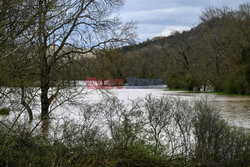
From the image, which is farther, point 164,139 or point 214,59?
point 214,59

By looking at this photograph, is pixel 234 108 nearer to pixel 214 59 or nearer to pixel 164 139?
pixel 164 139

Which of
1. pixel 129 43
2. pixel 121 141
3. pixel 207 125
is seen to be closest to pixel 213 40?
pixel 129 43

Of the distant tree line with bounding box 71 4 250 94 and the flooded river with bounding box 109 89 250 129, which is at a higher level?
the distant tree line with bounding box 71 4 250 94

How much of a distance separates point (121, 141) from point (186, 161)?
8.10ft

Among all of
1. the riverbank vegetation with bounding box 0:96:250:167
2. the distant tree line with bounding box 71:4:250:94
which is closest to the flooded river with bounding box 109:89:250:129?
the riverbank vegetation with bounding box 0:96:250:167

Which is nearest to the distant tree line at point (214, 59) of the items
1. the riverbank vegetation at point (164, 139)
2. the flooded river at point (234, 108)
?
the riverbank vegetation at point (164, 139)

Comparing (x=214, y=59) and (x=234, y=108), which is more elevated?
(x=214, y=59)

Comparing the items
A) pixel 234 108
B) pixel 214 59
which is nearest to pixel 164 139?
pixel 234 108

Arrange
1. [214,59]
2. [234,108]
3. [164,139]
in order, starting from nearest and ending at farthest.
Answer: [164,139], [234,108], [214,59]

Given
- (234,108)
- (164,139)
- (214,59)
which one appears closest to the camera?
(164,139)

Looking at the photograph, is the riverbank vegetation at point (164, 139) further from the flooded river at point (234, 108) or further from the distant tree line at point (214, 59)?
the distant tree line at point (214, 59)

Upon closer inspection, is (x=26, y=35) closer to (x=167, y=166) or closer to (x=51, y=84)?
(x=51, y=84)

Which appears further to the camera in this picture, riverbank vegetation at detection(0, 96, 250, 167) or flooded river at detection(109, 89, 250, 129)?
flooded river at detection(109, 89, 250, 129)

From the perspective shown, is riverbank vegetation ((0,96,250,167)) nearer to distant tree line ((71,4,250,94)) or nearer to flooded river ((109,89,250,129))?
flooded river ((109,89,250,129))
